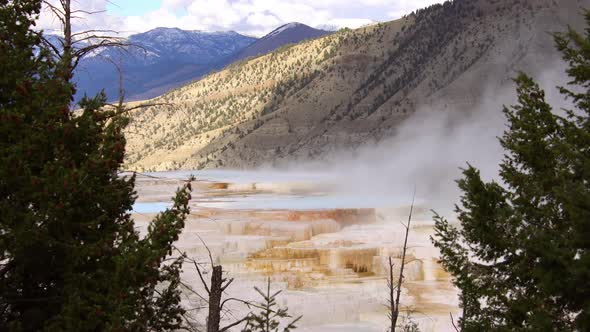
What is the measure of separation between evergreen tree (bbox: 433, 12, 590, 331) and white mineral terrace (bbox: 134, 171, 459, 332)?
14.0 ft

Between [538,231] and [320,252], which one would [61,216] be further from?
[320,252]

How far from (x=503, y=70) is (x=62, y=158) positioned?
63704mm

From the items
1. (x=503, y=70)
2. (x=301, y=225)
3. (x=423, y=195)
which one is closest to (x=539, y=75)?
(x=503, y=70)

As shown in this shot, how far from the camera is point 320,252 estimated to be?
2527 cm

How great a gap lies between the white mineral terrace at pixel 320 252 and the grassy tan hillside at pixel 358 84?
82.8ft

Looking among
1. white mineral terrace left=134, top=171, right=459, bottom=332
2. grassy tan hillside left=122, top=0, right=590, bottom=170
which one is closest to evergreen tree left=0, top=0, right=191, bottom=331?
white mineral terrace left=134, top=171, right=459, bottom=332

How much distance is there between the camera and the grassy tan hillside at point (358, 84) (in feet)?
219

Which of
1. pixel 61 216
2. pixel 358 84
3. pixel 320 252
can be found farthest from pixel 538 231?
pixel 358 84

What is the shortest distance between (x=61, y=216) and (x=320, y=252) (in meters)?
19.0

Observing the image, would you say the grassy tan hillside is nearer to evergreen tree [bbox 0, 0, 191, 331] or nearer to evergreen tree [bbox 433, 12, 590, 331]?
evergreen tree [bbox 433, 12, 590, 331]

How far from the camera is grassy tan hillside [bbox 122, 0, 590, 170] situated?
219 feet

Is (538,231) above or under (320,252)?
under

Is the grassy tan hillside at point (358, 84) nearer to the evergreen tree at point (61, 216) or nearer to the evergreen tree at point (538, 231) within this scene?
the evergreen tree at point (538, 231)

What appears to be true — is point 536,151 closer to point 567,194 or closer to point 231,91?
point 567,194
